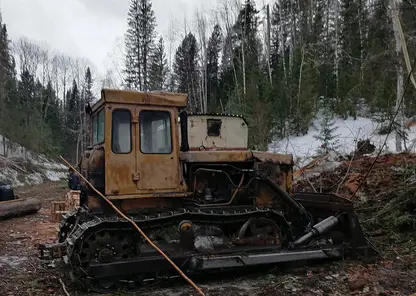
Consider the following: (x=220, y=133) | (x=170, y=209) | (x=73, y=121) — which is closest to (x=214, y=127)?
(x=220, y=133)

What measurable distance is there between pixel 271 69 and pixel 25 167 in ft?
70.6

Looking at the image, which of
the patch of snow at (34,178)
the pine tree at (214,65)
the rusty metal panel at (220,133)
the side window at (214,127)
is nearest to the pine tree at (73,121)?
the pine tree at (214,65)

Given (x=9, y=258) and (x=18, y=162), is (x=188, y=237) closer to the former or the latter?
(x=9, y=258)

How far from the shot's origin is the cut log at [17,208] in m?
13.5

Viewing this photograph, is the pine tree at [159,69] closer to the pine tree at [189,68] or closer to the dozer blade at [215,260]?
the pine tree at [189,68]

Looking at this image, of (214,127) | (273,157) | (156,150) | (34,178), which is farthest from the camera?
(34,178)

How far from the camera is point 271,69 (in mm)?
36875

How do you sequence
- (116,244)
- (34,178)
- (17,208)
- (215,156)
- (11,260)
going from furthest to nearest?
(34,178) → (17,208) → (11,260) → (215,156) → (116,244)

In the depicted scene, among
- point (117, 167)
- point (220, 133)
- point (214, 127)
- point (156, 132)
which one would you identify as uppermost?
point (214, 127)

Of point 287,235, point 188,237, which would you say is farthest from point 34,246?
point 287,235

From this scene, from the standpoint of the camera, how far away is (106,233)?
233 inches

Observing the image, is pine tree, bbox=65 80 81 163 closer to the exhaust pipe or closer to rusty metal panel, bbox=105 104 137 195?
the exhaust pipe

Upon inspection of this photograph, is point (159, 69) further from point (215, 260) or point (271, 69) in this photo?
point (215, 260)

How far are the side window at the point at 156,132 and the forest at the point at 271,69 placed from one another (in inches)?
487
